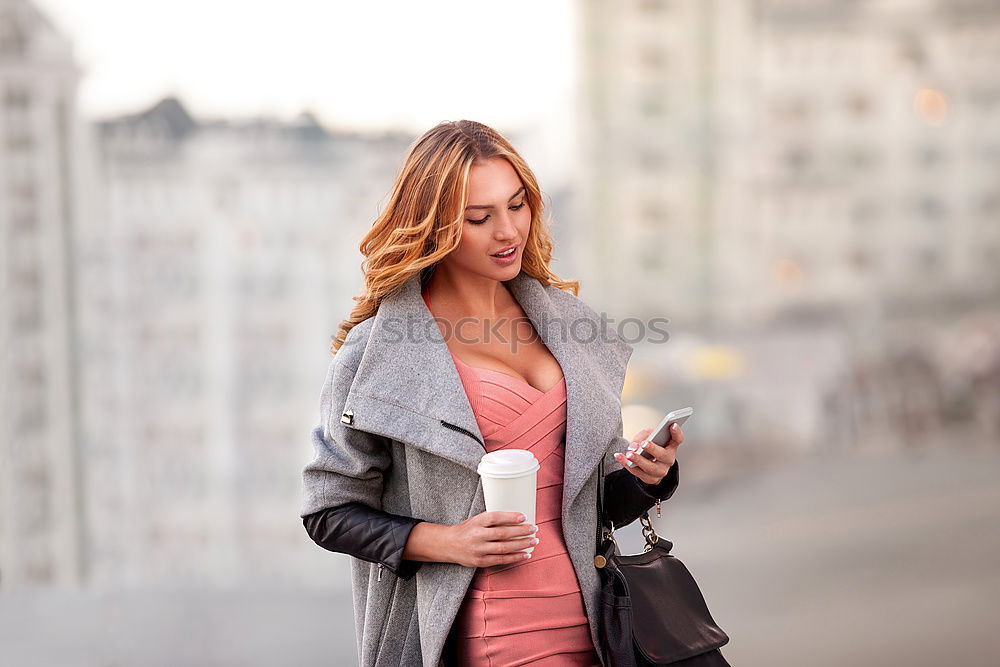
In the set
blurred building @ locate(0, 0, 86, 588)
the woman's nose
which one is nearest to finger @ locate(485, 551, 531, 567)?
the woman's nose

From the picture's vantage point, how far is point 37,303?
3.89 m

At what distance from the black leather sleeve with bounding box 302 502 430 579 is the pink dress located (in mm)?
122

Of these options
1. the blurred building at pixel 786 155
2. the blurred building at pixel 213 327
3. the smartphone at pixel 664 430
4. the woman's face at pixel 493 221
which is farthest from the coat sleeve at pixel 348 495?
the blurred building at pixel 786 155

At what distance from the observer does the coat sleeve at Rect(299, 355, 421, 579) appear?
1323mm

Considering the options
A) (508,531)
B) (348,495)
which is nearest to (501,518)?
(508,531)

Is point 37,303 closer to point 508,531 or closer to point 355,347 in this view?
point 355,347

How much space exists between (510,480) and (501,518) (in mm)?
63

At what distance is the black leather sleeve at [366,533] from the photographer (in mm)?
1315

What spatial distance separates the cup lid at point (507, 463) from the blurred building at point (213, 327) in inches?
106

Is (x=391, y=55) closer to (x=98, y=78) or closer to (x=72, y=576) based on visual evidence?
(x=98, y=78)

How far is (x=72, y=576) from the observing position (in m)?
4.03

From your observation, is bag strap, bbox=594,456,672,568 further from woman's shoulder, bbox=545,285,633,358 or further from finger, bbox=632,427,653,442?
woman's shoulder, bbox=545,285,633,358

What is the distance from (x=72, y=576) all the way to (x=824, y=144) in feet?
12.6

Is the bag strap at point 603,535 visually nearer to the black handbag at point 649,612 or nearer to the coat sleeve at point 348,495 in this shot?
the black handbag at point 649,612
